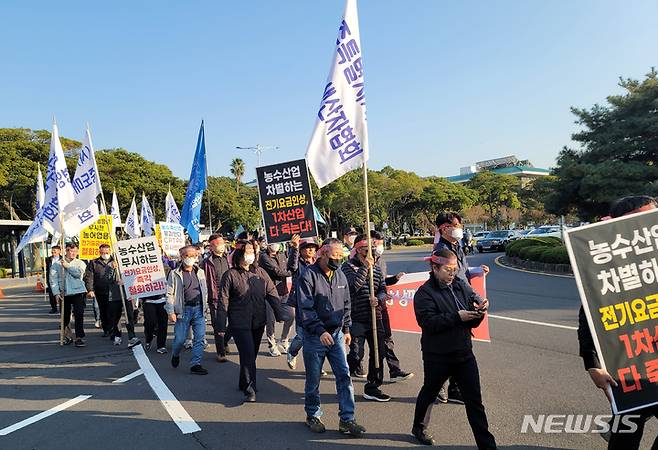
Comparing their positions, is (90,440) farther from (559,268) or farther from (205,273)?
(559,268)

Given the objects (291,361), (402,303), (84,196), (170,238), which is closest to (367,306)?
(402,303)

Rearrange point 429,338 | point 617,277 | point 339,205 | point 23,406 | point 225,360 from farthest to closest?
point 339,205 → point 225,360 → point 23,406 → point 429,338 → point 617,277

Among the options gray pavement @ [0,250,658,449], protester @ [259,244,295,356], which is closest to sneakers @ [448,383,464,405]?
gray pavement @ [0,250,658,449]

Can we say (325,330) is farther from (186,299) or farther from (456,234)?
(186,299)

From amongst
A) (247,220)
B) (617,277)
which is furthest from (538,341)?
(247,220)

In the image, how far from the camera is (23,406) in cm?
570

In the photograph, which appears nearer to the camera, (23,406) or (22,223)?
(23,406)

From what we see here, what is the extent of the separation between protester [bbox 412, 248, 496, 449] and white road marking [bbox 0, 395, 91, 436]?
402 centimetres

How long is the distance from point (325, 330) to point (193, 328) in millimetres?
3326

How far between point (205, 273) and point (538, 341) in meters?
5.29

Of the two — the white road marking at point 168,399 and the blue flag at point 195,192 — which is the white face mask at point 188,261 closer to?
the white road marking at point 168,399

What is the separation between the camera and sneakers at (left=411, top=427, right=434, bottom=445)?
4.12 m

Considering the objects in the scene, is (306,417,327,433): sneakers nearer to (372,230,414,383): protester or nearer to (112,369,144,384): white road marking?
(372,230,414,383): protester

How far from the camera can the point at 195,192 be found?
12.7 metres
